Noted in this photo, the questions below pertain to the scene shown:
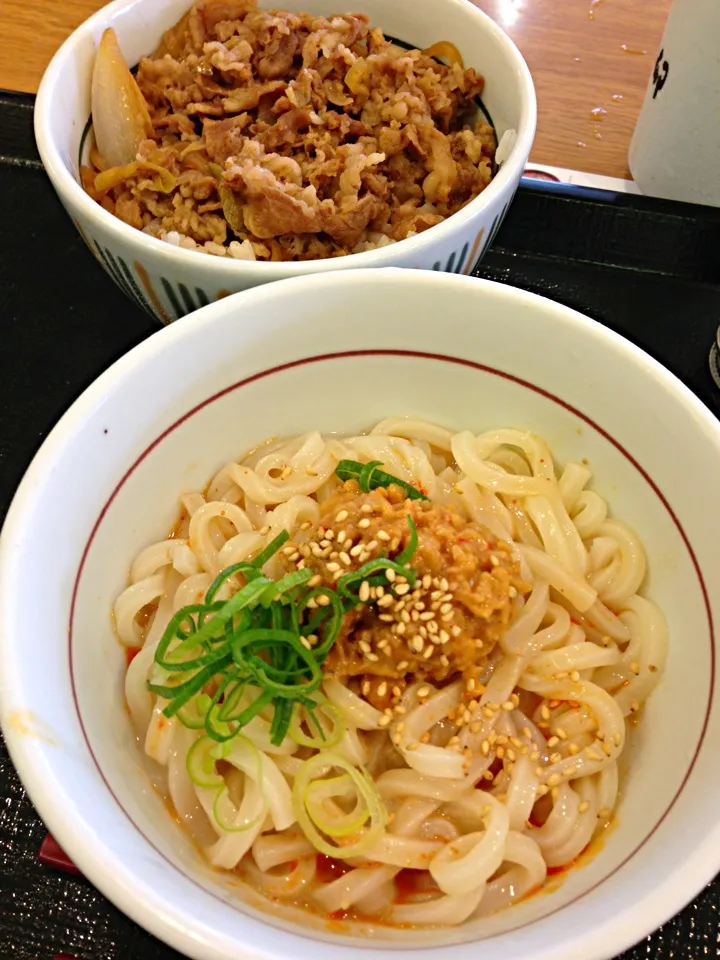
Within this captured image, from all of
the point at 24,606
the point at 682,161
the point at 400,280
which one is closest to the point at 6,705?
the point at 24,606

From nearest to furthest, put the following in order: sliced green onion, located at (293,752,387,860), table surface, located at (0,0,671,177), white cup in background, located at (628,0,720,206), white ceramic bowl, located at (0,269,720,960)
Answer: white ceramic bowl, located at (0,269,720,960), sliced green onion, located at (293,752,387,860), white cup in background, located at (628,0,720,206), table surface, located at (0,0,671,177)

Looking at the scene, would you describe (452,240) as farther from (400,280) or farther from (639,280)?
(639,280)

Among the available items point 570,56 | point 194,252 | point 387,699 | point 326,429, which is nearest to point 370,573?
point 387,699

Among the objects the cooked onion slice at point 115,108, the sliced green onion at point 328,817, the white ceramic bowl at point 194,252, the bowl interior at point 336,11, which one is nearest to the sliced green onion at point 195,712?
the sliced green onion at point 328,817

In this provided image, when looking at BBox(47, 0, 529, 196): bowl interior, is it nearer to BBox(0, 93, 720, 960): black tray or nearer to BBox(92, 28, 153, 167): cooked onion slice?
BBox(92, 28, 153, 167): cooked onion slice

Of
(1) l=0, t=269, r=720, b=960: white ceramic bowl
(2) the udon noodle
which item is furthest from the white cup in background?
(2) the udon noodle
